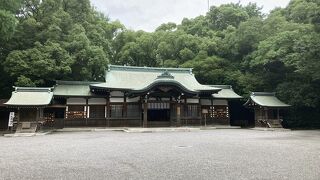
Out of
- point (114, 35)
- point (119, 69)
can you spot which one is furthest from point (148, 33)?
point (119, 69)

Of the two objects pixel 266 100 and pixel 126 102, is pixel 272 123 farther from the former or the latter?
pixel 126 102

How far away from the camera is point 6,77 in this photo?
96.6 feet

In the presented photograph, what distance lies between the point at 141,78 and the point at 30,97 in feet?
35.7

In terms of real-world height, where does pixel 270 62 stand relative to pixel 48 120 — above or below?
above

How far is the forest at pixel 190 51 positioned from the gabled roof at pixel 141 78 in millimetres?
3132

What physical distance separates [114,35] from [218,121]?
24613 mm

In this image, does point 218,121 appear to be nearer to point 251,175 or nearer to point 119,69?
point 119,69

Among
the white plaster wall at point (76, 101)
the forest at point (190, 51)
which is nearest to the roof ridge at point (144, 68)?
the forest at point (190, 51)

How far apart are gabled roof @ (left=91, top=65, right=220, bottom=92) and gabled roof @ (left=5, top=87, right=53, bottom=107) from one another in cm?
395

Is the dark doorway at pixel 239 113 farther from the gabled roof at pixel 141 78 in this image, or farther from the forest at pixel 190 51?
the gabled roof at pixel 141 78

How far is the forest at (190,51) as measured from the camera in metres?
25.5

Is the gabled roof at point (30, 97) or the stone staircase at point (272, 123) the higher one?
A: the gabled roof at point (30, 97)

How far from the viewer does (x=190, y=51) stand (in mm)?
36844

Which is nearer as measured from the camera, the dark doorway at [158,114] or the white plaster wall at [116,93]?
the white plaster wall at [116,93]
